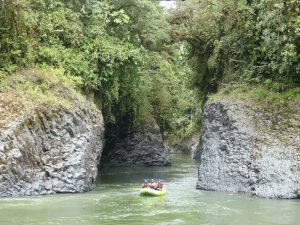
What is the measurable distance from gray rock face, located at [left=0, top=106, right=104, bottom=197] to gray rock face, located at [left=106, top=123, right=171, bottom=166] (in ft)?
39.9

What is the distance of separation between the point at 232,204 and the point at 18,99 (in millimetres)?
7447

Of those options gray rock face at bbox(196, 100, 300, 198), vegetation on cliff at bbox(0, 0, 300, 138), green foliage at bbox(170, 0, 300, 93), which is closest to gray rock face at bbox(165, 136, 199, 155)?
vegetation on cliff at bbox(0, 0, 300, 138)

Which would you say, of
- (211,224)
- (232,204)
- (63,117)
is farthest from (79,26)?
(211,224)

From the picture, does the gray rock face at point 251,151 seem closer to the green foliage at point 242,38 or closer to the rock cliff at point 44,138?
the green foliage at point 242,38

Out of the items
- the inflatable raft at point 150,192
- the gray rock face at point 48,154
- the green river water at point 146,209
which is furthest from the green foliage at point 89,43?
the inflatable raft at point 150,192

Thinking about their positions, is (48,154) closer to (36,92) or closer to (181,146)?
(36,92)

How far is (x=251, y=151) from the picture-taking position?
1608 cm

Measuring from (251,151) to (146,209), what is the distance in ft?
15.6

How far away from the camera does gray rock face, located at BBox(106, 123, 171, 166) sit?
2927 cm

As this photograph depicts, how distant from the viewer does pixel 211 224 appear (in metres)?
11.1

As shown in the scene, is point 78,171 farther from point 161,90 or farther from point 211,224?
point 161,90

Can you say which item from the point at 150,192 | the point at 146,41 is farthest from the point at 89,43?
the point at 150,192

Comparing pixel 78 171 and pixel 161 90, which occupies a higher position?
pixel 161 90

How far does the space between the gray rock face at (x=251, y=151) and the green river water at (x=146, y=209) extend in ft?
1.98
